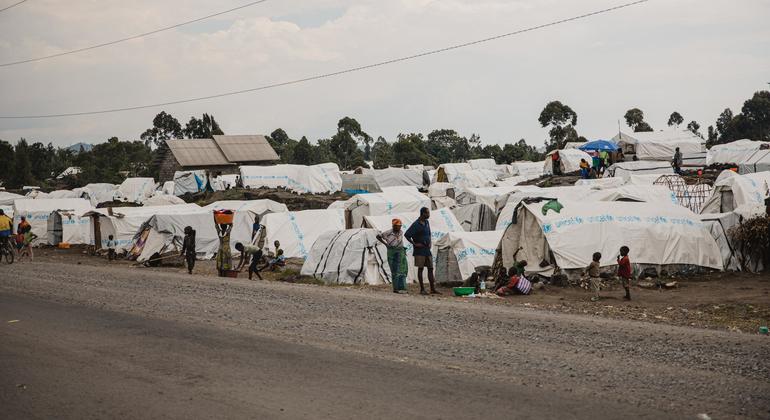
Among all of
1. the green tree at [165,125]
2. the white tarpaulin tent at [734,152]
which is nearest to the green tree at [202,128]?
the green tree at [165,125]

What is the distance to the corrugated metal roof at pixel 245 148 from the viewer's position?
6943 centimetres

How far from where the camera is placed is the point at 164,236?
30391 mm

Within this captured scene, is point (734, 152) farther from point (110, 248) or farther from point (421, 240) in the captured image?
point (421, 240)

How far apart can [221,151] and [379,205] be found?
1560 inches

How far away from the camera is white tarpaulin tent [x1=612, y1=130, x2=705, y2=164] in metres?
50.6

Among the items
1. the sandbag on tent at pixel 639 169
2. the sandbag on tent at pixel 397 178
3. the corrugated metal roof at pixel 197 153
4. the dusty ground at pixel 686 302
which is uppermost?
the corrugated metal roof at pixel 197 153

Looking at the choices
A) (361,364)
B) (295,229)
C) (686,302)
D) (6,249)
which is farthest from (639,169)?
(361,364)

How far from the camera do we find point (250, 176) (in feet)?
178

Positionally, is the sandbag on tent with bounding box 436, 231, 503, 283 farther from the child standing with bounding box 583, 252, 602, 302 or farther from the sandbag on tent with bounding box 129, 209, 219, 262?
the sandbag on tent with bounding box 129, 209, 219, 262

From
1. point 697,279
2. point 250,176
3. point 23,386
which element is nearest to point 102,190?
point 250,176

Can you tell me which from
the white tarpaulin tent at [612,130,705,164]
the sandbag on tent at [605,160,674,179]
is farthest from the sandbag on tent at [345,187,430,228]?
the white tarpaulin tent at [612,130,705,164]

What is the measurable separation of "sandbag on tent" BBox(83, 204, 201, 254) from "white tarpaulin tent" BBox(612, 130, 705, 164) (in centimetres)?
3109

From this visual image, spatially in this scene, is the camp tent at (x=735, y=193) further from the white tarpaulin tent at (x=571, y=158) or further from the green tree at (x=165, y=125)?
the green tree at (x=165, y=125)

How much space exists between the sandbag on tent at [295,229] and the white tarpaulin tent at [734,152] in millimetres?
28913
